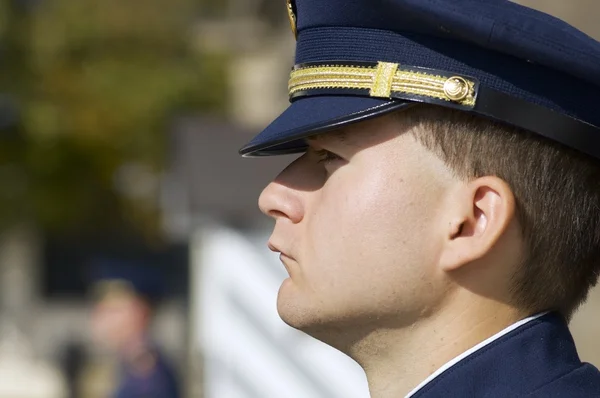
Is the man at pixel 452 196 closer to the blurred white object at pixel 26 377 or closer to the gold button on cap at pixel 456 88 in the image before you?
the gold button on cap at pixel 456 88

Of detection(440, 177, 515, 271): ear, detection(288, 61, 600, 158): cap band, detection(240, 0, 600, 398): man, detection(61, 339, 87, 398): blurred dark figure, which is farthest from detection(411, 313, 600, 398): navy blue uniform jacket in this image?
detection(61, 339, 87, 398): blurred dark figure

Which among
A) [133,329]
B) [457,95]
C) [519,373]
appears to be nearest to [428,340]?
[519,373]

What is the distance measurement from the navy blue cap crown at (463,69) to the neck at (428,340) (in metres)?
0.32

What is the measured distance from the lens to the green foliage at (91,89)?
16594 millimetres

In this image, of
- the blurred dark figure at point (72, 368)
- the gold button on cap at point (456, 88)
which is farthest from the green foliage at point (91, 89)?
the gold button on cap at point (456, 88)

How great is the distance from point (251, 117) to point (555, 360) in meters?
15.1

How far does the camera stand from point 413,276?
189cm

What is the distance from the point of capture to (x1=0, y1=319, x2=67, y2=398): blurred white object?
12.4m

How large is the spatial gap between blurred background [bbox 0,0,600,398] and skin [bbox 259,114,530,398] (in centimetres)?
344

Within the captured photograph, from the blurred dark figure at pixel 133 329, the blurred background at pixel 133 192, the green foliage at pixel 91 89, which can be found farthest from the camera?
the green foliage at pixel 91 89

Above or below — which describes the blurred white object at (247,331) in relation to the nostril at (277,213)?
below

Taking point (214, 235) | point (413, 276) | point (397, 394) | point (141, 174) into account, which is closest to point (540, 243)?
point (413, 276)

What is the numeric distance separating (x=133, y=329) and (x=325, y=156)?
4.60m

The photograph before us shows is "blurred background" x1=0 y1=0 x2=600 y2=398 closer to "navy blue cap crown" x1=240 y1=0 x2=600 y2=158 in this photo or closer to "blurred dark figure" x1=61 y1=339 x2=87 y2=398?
"blurred dark figure" x1=61 y1=339 x2=87 y2=398
